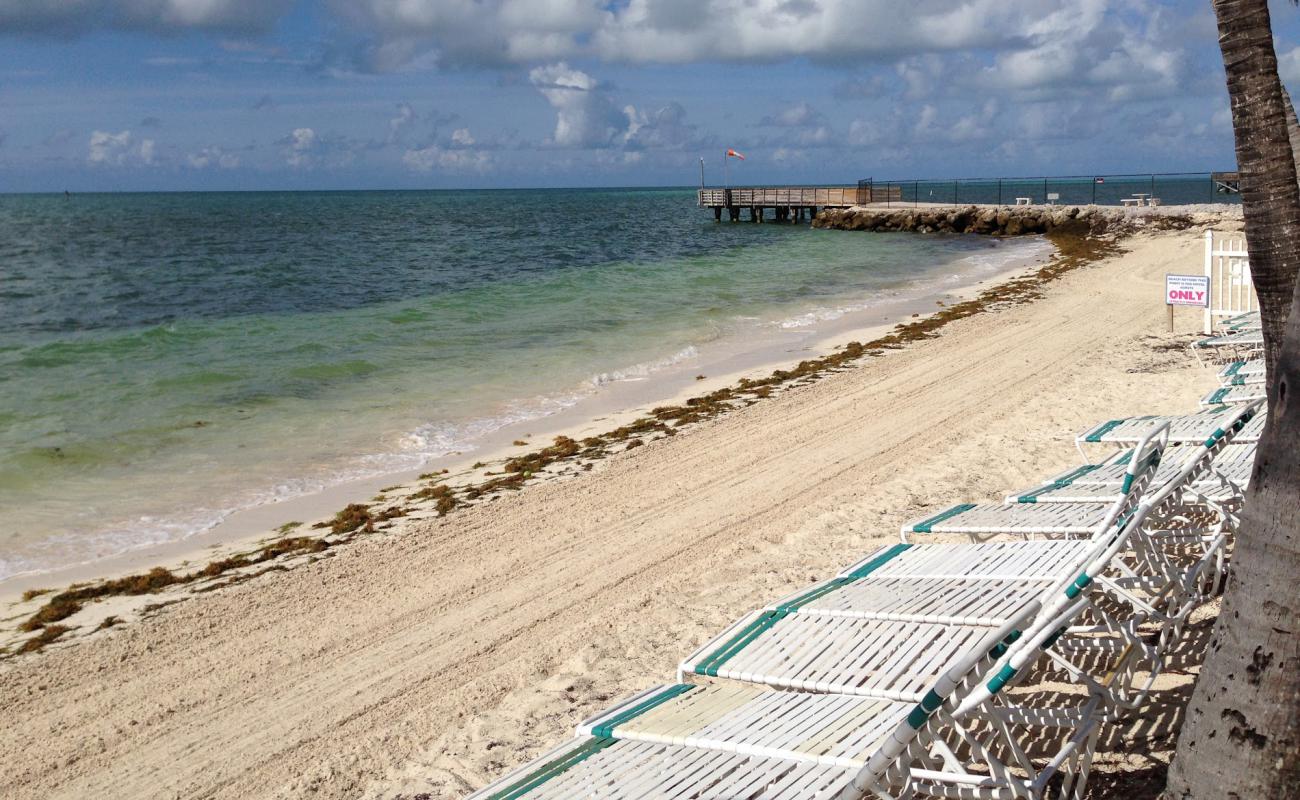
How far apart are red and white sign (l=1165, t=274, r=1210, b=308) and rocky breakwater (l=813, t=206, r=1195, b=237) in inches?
1001

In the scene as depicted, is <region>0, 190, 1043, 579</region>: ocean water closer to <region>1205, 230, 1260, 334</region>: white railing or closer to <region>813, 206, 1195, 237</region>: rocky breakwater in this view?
<region>813, 206, 1195, 237</region>: rocky breakwater

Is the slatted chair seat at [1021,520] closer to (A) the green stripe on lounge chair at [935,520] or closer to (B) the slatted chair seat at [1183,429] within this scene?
(A) the green stripe on lounge chair at [935,520]

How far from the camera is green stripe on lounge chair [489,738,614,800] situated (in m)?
2.93

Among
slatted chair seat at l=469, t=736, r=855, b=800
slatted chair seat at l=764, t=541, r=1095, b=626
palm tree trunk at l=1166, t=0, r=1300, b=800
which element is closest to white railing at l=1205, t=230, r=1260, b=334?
slatted chair seat at l=764, t=541, r=1095, b=626

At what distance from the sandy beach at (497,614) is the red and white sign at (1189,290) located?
2.46 meters

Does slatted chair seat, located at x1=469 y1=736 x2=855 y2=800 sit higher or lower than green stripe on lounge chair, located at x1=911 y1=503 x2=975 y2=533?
lower

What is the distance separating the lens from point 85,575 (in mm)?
7121

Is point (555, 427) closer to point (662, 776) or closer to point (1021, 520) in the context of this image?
point (1021, 520)

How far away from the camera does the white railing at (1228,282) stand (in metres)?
12.2

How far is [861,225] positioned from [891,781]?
2006 inches

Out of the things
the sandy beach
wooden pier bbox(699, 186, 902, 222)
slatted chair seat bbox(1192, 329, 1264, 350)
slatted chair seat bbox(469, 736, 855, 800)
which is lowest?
the sandy beach

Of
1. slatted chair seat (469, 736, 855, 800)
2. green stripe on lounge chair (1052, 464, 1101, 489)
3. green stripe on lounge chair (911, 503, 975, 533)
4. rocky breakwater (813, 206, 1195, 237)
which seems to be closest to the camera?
slatted chair seat (469, 736, 855, 800)

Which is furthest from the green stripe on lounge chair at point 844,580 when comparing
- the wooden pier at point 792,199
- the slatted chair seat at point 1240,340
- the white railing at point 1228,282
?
the wooden pier at point 792,199

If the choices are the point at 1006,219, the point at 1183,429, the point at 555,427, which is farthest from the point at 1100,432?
the point at 1006,219
